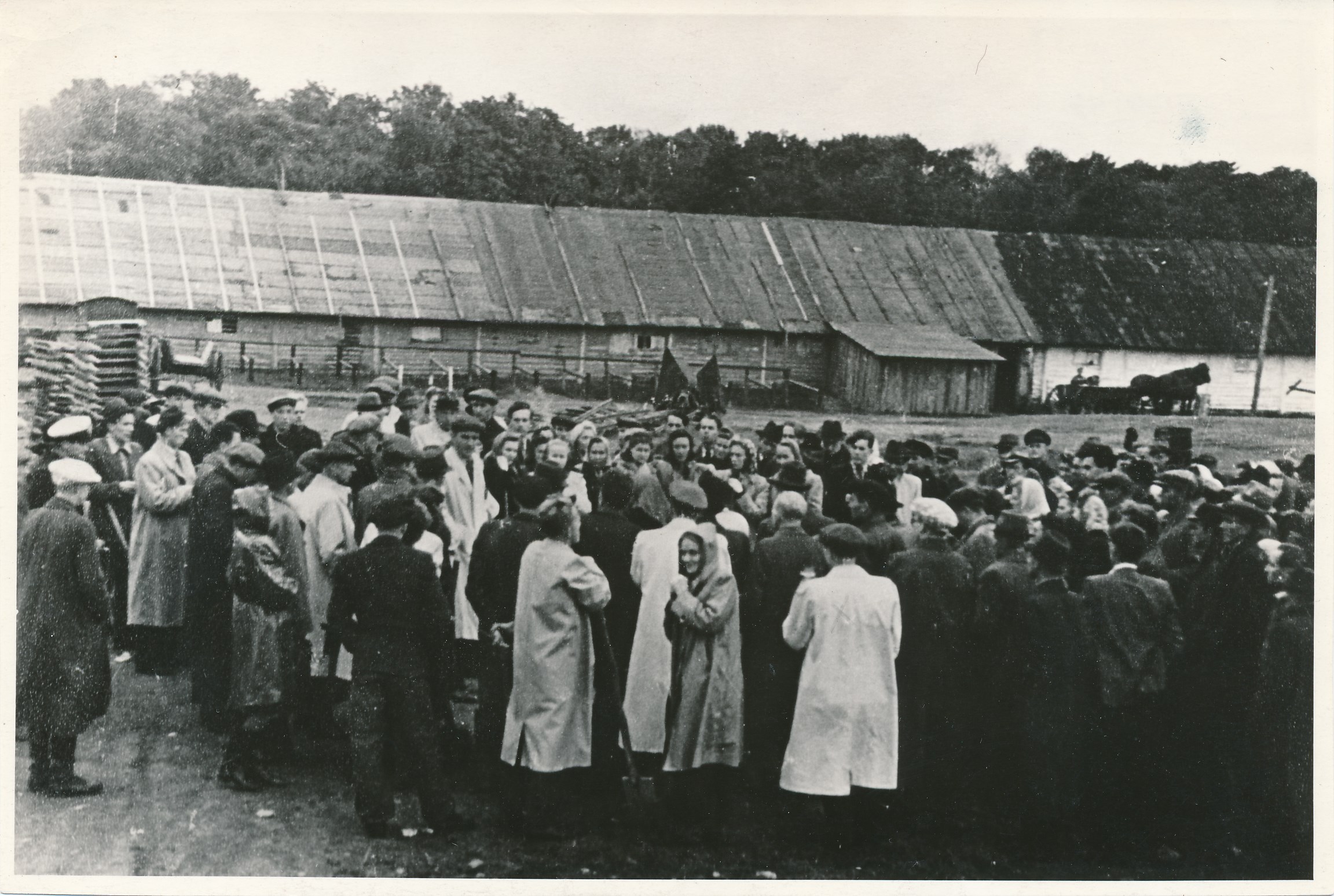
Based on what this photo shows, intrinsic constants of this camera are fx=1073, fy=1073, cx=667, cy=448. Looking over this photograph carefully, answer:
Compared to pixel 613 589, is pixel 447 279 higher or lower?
higher

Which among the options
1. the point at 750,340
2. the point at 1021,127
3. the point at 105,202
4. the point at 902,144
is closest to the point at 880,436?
the point at 750,340

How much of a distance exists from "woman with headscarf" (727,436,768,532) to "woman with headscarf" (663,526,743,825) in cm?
261

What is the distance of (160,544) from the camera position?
7.86 metres

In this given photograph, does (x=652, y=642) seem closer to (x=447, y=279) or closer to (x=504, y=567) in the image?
→ (x=504, y=567)

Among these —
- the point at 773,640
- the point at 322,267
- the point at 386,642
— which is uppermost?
the point at 322,267

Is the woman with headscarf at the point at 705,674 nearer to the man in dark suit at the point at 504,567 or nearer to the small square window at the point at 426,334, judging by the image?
the man in dark suit at the point at 504,567

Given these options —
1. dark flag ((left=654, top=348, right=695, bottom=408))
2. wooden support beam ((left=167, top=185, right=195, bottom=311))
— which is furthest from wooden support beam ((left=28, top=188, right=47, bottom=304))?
dark flag ((left=654, top=348, right=695, bottom=408))

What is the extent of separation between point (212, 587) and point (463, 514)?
5.99ft

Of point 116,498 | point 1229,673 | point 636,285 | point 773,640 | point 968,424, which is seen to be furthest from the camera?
point 636,285

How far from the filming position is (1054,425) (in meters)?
20.5

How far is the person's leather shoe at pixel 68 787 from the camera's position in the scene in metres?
6.39

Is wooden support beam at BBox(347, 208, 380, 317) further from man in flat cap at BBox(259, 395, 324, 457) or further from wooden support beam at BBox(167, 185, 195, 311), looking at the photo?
man in flat cap at BBox(259, 395, 324, 457)

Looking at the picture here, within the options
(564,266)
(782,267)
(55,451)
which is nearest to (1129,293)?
(782,267)

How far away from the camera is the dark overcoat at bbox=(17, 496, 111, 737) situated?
20.3 ft
